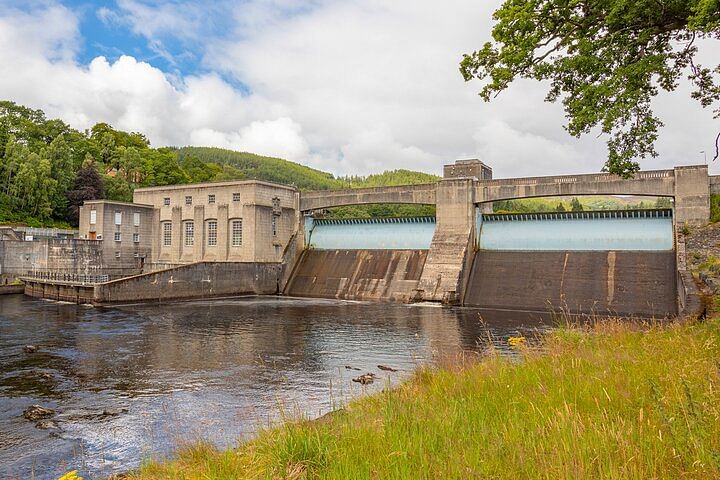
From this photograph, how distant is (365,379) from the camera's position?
12.5 metres

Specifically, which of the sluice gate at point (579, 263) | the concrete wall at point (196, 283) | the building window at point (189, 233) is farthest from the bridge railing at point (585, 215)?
the building window at point (189, 233)

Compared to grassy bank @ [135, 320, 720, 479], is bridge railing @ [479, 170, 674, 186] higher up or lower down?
higher up

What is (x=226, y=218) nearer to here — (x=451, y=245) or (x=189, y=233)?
(x=189, y=233)

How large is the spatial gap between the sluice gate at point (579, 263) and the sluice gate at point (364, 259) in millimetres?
4440

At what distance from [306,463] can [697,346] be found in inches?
211

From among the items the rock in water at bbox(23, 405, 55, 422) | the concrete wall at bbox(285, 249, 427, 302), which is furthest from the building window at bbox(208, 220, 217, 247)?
the rock in water at bbox(23, 405, 55, 422)

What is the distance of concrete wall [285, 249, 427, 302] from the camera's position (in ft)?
113

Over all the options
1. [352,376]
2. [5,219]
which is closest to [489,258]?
[352,376]

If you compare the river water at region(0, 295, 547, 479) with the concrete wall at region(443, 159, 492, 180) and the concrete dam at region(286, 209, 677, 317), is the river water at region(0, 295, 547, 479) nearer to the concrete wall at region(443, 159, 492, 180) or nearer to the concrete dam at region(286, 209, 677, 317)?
the concrete dam at region(286, 209, 677, 317)

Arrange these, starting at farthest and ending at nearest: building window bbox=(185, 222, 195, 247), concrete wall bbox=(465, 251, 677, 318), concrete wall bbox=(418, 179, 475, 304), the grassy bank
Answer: building window bbox=(185, 222, 195, 247) < concrete wall bbox=(418, 179, 475, 304) < concrete wall bbox=(465, 251, 677, 318) < the grassy bank

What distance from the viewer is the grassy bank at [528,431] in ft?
10.7

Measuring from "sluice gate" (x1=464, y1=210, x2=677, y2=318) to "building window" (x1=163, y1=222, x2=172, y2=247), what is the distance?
27.3 meters

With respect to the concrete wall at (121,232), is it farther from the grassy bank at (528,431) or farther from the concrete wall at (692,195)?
the grassy bank at (528,431)

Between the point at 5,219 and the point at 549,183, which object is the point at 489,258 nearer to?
the point at 549,183
